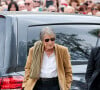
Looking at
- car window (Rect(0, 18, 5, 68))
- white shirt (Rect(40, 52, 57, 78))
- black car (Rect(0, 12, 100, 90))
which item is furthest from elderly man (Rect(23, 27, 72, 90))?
car window (Rect(0, 18, 5, 68))

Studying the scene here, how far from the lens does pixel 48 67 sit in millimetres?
6242

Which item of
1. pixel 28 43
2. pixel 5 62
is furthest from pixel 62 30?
pixel 5 62

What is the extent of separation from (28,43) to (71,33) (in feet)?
2.07

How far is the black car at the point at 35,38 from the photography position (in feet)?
20.4

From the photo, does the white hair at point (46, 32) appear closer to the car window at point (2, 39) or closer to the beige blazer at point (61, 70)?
the beige blazer at point (61, 70)

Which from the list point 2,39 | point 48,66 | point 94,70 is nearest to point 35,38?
point 2,39

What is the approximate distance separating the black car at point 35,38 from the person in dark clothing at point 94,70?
0.98 ft

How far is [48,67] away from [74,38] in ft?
2.48

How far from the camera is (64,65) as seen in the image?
20.8 feet

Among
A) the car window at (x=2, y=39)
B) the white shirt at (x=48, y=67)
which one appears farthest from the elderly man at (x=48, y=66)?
the car window at (x=2, y=39)

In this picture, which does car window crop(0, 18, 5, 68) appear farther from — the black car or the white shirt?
the white shirt

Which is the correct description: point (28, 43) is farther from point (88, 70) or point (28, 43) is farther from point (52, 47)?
point (88, 70)

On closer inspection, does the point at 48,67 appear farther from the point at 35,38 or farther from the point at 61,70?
the point at 35,38

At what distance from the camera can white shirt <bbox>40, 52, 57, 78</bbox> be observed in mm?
6230
